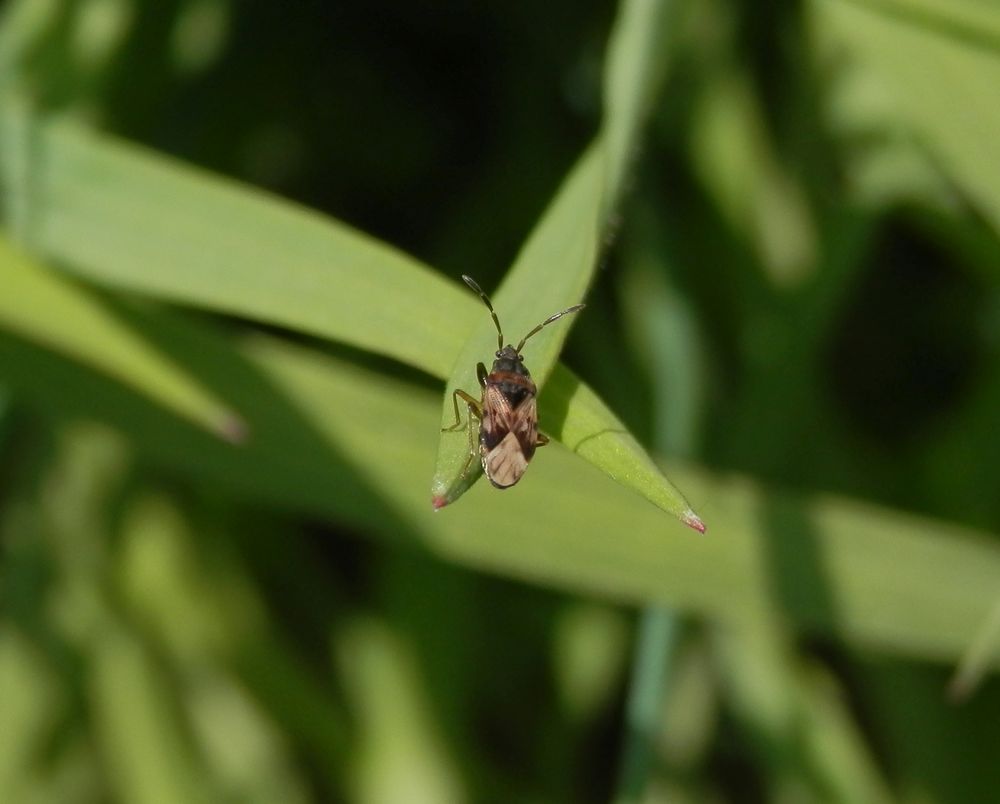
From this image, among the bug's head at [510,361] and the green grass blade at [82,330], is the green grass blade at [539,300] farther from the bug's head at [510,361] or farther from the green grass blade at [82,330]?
the green grass blade at [82,330]

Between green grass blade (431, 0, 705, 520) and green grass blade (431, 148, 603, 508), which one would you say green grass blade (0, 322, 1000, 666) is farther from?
green grass blade (431, 148, 603, 508)

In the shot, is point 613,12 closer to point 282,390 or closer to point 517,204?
point 517,204

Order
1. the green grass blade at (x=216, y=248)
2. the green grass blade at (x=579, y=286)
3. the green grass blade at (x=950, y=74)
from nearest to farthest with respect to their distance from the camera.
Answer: the green grass blade at (x=579, y=286), the green grass blade at (x=216, y=248), the green grass blade at (x=950, y=74)

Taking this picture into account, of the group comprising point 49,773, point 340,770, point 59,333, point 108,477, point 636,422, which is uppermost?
point 59,333

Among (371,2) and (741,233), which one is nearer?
(741,233)

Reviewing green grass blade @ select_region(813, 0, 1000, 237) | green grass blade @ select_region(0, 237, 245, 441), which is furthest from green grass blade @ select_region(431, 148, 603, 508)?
green grass blade @ select_region(813, 0, 1000, 237)

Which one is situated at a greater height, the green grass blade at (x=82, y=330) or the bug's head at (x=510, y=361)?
the bug's head at (x=510, y=361)

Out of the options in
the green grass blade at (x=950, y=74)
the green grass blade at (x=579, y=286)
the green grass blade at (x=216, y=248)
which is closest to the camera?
the green grass blade at (x=579, y=286)

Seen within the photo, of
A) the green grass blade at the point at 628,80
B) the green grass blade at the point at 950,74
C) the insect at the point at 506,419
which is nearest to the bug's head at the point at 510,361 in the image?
the insect at the point at 506,419

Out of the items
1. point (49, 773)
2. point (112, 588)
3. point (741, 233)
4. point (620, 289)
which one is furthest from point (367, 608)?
point (741, 233)
